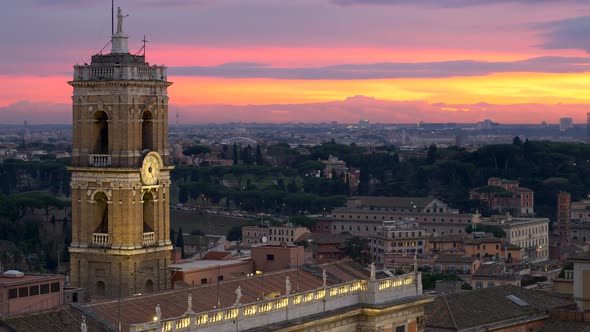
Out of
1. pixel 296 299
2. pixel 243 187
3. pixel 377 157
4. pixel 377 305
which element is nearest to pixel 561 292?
pixel 377 305

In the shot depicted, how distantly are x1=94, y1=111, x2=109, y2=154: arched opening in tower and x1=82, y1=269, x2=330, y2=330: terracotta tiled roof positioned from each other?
490 cm

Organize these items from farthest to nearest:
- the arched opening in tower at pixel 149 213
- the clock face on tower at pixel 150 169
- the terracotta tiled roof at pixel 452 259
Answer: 1. the terracotta tiled roof at pixel 452 259
2. the arched opening in tower at pixel 149 213
3. the clock face on tower at pixel 150 169

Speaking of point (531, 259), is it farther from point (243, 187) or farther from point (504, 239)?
point (243, 187)

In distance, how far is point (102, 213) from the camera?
128 ft

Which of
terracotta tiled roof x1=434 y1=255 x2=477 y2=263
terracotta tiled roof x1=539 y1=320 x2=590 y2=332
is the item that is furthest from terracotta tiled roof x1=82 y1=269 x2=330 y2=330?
terracotta tiled roof x1=434 y1=255 x2=477 y2=263

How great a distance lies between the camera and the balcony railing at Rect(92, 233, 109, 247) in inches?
1524

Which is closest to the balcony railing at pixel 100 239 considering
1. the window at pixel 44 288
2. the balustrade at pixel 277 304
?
the balustrade at pixel 277 304

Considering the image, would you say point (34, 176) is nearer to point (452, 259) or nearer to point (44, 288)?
point (452, 259)

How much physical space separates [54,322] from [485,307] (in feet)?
63.4

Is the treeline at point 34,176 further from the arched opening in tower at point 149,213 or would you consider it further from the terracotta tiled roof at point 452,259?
the arched opening in tower at point 149,213

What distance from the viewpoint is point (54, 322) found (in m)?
31.5

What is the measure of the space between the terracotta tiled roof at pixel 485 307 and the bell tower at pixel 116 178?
9.63 metres

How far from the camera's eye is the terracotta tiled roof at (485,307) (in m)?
45.7

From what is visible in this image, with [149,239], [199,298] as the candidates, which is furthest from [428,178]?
[199,298]
